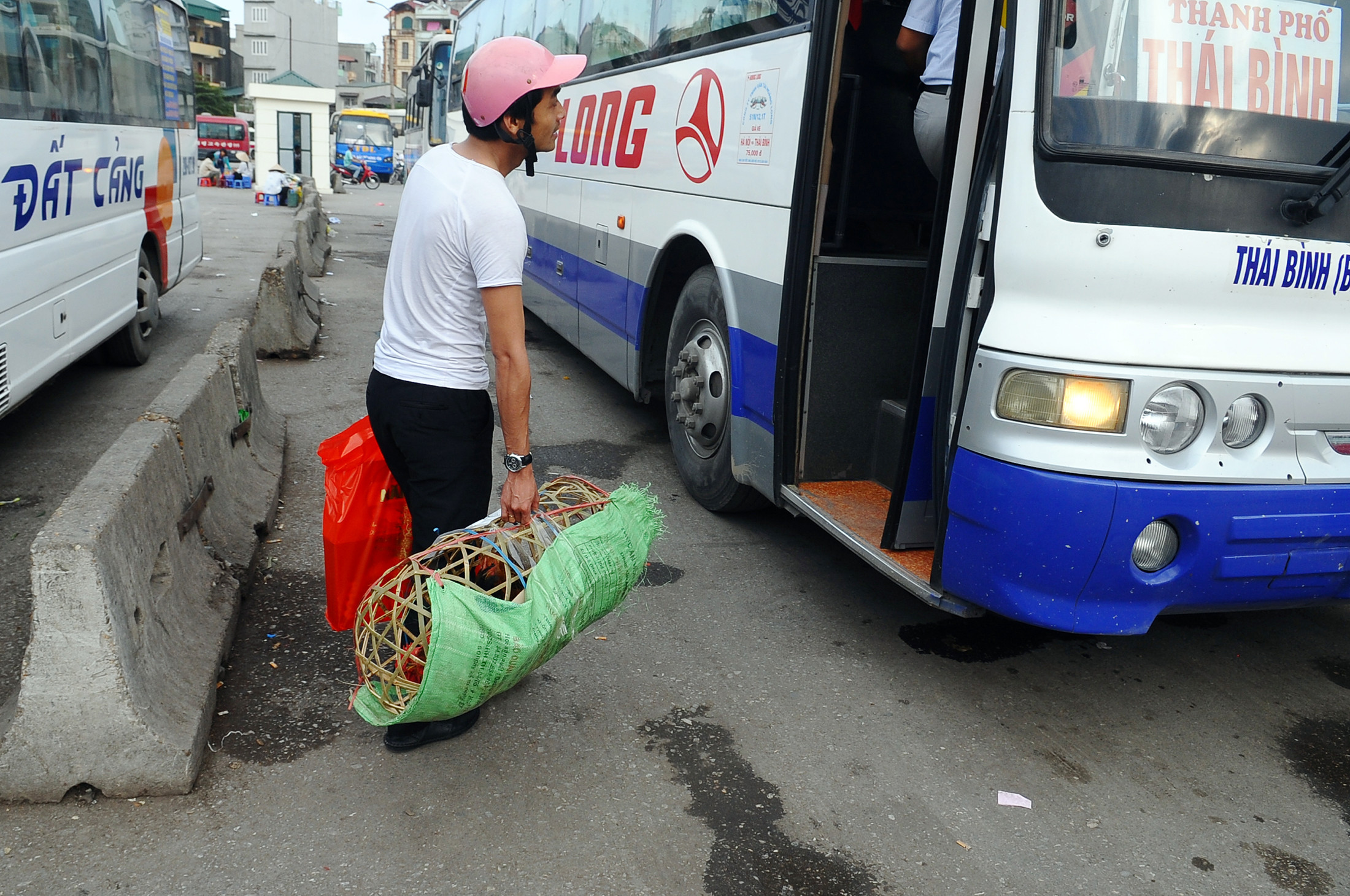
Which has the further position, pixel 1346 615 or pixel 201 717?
pixel 1346 615

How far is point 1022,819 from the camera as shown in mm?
2928

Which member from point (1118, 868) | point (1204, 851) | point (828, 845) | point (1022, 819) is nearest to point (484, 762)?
point (828, 845)

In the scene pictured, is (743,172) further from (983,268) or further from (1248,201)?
(1248,201)

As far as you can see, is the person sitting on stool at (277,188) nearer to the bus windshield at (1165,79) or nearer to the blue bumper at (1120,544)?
the bus windshield at (1165,79)

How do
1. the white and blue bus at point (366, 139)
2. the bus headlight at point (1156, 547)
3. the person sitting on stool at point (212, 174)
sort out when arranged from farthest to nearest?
the white and blue bus at point (366, 139) → the person sitting on stool at point (212, 174) → the bus headlight at point (1156, 547)

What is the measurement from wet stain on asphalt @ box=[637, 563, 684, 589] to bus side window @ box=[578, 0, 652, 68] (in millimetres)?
3080

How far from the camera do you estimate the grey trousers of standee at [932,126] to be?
12.7 feet

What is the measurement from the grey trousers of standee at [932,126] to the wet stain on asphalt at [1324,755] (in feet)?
7.64

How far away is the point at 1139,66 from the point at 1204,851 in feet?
7.26

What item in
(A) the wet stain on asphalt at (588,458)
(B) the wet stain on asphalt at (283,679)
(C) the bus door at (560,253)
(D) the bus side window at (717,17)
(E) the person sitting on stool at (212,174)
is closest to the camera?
(B) the wet stain on asphalt at (283,679)

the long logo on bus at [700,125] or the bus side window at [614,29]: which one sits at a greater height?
the bus side window at [614,29]

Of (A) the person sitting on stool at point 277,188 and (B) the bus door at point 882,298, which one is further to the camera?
(A) the person sitting on stool at point 277,188

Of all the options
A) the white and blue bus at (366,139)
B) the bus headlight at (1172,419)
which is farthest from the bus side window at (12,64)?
the white and blue bus at (366,139)

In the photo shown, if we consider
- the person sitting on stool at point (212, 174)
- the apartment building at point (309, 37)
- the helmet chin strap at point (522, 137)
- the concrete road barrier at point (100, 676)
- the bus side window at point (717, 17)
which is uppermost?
the apartment building at point (309, 37)
